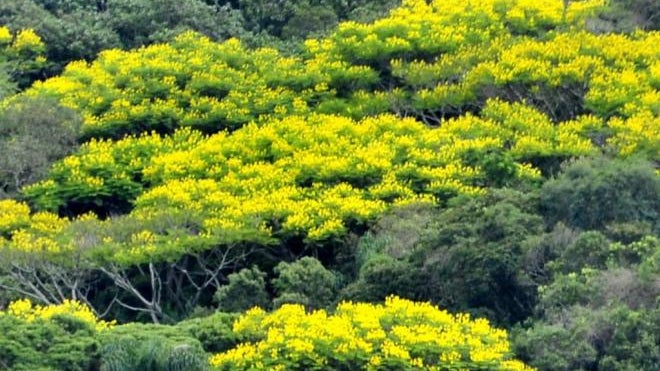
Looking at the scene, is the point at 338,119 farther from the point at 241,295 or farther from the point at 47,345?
the point at 47,345

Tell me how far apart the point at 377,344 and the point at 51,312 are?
16.9 feet

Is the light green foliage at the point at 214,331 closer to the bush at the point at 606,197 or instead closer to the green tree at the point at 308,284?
the green tree at the point at 308,284

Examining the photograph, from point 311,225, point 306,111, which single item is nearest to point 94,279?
point 311,225

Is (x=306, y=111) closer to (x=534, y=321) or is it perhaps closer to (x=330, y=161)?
(x=330, y=161)

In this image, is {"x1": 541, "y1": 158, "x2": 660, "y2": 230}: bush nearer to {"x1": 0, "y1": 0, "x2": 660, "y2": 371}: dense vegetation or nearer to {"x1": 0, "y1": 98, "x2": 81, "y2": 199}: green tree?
{"x1": 0, "y1": 0, "x2": 660, "y2": 371}: dense vegetation

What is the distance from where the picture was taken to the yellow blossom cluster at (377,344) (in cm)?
3256

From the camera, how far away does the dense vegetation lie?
33.3m

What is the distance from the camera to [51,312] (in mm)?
34469

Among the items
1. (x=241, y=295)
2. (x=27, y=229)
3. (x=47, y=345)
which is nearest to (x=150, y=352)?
(x=47, y=345)

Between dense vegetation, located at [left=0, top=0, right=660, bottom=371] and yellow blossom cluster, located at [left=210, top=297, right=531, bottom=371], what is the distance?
42 millimetres

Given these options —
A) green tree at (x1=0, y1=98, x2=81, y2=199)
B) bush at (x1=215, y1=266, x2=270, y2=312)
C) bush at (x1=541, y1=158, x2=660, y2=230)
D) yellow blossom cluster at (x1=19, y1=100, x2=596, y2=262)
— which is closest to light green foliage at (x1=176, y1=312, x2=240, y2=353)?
bush at (x1=215, y1=266, x2=270, y2=312)

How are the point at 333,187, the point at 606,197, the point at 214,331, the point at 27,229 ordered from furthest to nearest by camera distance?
the point at 333,187
the point at 27,229
the point at 606,197
the point at 214,331

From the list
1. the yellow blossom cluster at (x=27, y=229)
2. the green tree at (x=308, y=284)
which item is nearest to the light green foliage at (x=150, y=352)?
the green tree at (x=308, y=284)

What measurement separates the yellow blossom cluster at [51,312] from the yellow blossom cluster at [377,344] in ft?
7.58
